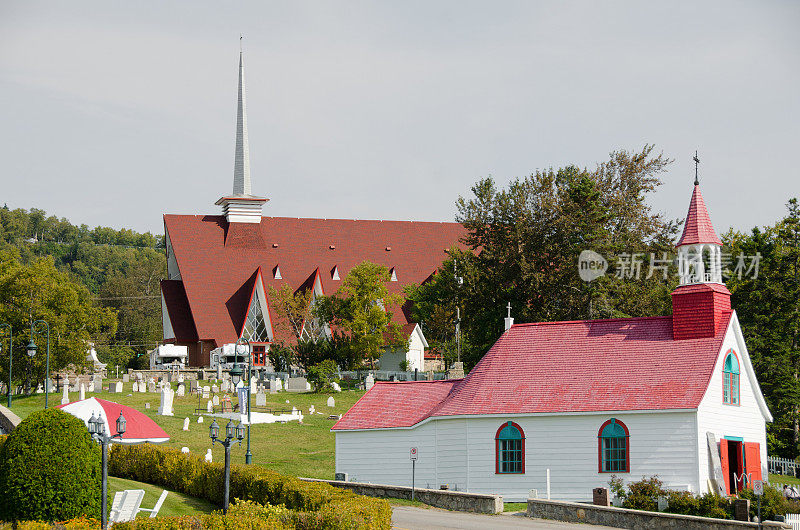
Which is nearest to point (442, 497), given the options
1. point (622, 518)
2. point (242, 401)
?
point (622, 518)

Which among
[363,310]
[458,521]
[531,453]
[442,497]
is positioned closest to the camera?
[458,521]

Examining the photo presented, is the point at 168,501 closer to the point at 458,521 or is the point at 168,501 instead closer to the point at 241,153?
the point at 458,521

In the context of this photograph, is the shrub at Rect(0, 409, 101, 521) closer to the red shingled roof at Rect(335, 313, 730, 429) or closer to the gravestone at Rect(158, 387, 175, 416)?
the red shingled roof at Rect(335, 313, 730, 429)

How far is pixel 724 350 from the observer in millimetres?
34094

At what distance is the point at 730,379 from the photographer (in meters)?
34.2

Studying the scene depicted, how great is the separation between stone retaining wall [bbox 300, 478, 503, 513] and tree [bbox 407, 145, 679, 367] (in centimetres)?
2066

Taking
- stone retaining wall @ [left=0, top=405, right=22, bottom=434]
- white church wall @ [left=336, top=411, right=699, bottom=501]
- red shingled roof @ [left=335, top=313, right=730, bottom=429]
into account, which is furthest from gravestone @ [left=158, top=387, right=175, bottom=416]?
white church wall @ [left=336, top=411, right=699, bottom=501]

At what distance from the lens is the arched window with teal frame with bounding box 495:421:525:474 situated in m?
34.3

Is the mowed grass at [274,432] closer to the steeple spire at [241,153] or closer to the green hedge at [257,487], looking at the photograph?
the green hedge at [257,487]

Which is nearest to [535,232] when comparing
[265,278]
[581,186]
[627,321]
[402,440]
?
[581,186]

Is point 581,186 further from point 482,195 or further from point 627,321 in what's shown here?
point 627,321

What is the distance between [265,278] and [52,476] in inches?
2411

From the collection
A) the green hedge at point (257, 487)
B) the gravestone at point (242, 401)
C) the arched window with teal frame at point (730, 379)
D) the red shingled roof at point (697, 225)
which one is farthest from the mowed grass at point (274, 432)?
the red shingled roof at point (697, 225)

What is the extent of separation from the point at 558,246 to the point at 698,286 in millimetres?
18237
